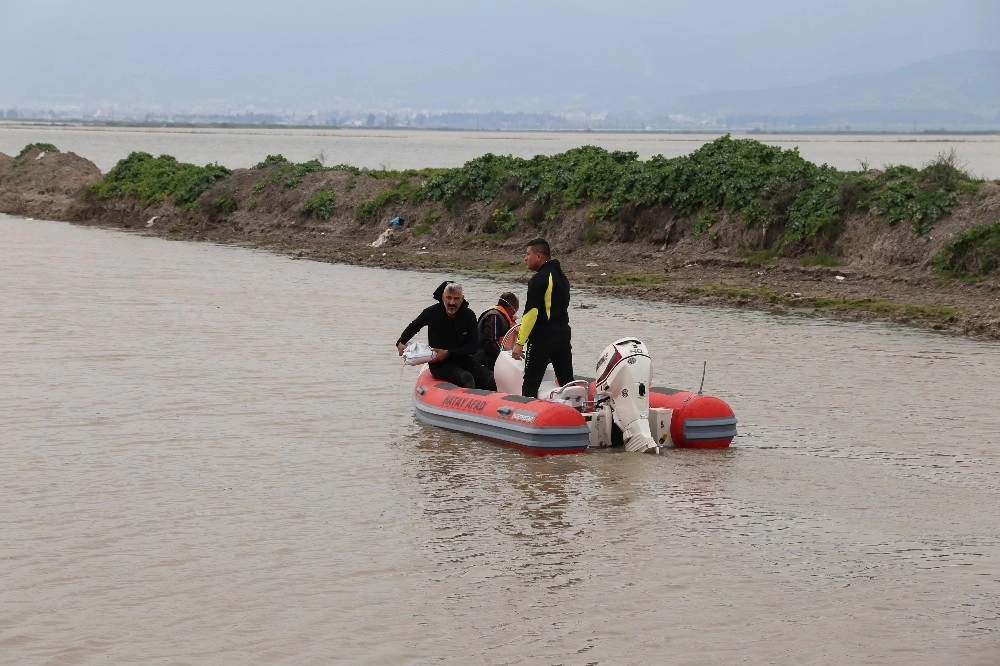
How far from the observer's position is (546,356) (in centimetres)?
1323

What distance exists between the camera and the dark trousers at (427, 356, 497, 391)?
46.6ft

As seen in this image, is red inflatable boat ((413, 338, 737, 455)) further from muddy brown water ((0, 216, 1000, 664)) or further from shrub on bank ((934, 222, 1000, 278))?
Result: shrub on bank ((934, 222, 1000, 278))

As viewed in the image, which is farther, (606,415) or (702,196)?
(702,196)

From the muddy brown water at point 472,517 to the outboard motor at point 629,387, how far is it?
33 centimetres

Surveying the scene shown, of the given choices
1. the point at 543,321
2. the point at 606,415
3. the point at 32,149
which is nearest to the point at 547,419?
the point at 606,415

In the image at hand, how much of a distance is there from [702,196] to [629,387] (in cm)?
1523

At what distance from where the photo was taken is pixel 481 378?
1427 centimetres

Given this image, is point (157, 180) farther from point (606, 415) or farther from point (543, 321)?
point (606, 415)

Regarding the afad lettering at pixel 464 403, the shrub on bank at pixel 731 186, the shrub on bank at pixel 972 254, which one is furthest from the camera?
the shrub on bank at pixel 731 186

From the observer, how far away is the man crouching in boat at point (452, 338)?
13828 mm

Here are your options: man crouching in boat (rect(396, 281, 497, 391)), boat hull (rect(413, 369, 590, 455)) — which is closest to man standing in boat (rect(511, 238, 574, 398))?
boat hull (rect(413, 369, 590, 455))

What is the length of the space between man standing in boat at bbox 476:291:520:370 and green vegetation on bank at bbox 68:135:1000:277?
10.5 meters

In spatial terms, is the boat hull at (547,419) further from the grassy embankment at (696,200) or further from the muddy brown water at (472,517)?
the grassy embankment at (696,200)

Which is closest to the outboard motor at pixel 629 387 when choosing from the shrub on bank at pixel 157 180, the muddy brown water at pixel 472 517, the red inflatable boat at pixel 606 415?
the red inflatable boat at pixel 606 415
